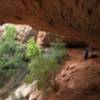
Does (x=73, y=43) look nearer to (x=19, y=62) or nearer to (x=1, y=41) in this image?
(x=19, y=62)

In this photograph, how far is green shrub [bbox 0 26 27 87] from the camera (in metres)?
8.30

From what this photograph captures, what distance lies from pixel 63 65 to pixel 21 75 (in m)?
1.62

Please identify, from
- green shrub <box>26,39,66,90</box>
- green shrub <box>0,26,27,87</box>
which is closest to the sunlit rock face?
green shrub <box>26,39,66,90</box>

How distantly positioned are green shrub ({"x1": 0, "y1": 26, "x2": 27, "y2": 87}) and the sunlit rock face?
413 centimetres

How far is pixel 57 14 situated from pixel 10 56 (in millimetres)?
5140

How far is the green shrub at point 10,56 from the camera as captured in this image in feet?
27.2

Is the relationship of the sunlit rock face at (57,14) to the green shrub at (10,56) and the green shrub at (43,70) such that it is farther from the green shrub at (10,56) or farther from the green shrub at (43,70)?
the green shrub at (10,56)

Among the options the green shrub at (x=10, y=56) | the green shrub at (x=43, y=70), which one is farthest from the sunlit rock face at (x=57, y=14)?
the green shrub at (x=10, y=56)

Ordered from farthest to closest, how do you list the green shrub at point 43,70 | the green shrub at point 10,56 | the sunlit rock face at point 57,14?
the green shrub at point 10,56, the green shrub at point 43,70, the sunlit rock face at point 57,14

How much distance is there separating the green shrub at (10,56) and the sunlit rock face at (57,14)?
413 cm

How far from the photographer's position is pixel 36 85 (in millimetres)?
6289

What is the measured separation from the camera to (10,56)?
8727mm

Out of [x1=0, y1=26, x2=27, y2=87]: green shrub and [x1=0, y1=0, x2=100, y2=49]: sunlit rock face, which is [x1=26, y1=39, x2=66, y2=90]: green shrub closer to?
[x1=0, y1=0, x2=100, y2=49]: sunlit rock face

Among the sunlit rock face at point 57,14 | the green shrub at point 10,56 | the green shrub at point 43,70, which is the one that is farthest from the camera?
the green shrub at point 10,56
